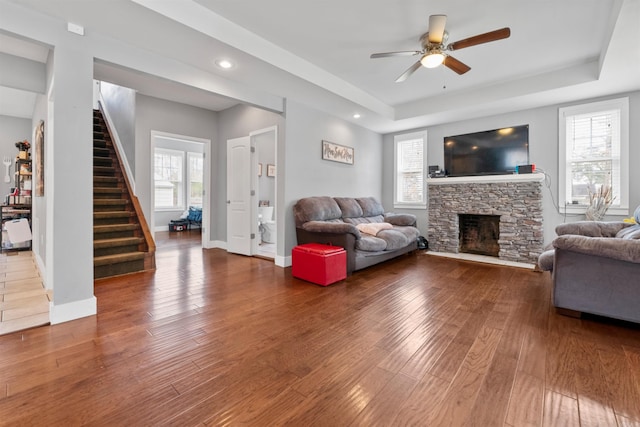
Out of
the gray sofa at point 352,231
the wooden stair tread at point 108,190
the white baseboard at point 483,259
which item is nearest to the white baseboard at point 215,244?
the wooden stair tread at point 108,190

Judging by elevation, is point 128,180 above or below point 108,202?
above

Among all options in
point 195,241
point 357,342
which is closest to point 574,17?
point 357,342

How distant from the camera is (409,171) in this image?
6117 mm

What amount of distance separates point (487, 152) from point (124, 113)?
255 inches

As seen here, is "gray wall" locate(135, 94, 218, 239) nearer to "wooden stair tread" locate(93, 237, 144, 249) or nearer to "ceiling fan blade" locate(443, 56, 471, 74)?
"wooden stair tread" locate(93, 237, 144, 249)

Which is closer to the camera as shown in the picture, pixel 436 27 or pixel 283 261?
pixel 436 27

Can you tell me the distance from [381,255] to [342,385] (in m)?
2.90

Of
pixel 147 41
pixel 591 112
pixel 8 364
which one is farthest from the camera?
pixel 591 112

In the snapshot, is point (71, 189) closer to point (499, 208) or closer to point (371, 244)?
point (371, 244)

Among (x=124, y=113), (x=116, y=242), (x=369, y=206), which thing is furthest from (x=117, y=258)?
(x=369, y=206)

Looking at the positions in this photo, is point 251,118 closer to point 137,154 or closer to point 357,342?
point 137,154

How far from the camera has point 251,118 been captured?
16.5 feet

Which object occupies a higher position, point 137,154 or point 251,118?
point 251,118

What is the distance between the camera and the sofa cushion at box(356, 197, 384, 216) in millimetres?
5375
